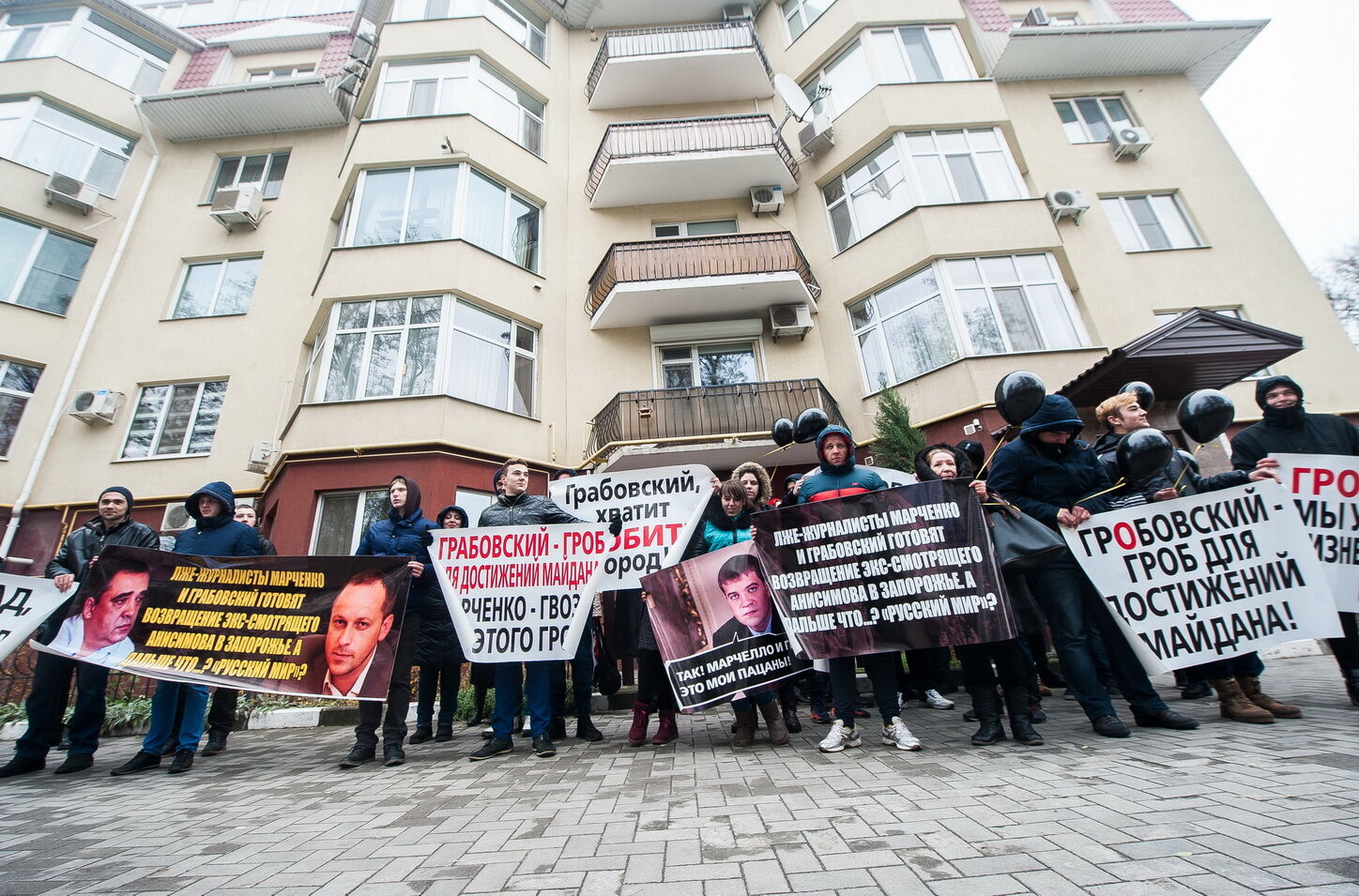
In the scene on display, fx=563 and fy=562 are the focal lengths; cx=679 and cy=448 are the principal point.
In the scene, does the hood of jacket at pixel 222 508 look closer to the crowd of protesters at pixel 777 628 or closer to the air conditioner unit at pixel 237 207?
the crowd of protesters at pixel 777 628

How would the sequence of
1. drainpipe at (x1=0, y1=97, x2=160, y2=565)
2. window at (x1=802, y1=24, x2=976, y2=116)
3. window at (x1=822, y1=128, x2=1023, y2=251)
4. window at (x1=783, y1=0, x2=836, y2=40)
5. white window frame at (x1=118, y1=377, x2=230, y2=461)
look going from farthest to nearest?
window at (x1=783, y1=0, x2=836, y2=40)
window at (x1=802, y1=24, x2=976, y2=116)
window at (x1=822, y1=128, x2=1023, y2=251)
white window frame at (x1=118, y1=377, x2=230, y2=461)
drainpipe at (x1=0, y1=97, x2=160, y2=565)

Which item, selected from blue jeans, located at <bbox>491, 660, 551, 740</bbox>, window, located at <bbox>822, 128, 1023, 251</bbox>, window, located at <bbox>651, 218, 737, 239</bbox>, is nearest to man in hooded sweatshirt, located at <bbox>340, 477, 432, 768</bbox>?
blue jeans, located at <bbox>491, 660, 551, 740</bbox>

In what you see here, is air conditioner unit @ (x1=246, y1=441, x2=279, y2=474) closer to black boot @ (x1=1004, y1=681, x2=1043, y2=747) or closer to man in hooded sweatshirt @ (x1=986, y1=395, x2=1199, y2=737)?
man in hooded sweatshirt @ (x1=986, y1=395, x2=1199, y2=737)

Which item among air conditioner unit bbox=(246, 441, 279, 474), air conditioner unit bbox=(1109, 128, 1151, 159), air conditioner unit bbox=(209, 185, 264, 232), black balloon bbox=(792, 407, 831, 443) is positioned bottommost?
black balloon bbox=(792, 407, 831, 443)

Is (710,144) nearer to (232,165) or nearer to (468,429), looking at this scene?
(468,429)

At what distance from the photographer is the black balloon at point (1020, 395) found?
365 cm

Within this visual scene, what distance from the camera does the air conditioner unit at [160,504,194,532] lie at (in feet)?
35.1

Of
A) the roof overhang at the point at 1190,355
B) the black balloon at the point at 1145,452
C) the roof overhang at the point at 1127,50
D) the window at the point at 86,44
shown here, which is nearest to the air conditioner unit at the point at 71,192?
the window at the point at 86,44

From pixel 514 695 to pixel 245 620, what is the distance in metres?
2.16

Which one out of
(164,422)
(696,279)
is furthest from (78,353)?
(696,279)

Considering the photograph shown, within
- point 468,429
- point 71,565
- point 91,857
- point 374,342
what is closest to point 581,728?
point 91,857

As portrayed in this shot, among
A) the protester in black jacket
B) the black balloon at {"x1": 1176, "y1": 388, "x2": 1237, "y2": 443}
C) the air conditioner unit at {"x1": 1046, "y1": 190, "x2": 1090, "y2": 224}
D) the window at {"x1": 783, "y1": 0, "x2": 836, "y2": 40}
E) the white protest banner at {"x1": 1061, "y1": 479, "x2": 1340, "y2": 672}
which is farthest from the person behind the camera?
the window at {"x1": 783, "y1": 0, "x2": 836, "y2": 40}

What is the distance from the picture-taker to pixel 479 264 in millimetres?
11734

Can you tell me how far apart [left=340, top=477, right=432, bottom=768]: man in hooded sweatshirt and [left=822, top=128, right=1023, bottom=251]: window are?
1150 centimetres
